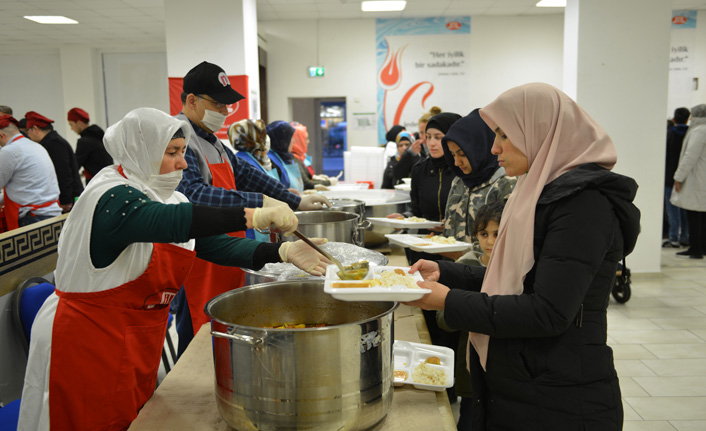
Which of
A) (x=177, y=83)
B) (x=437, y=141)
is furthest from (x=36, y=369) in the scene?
(x=177, y=83)

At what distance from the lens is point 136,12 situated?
7.80 meters

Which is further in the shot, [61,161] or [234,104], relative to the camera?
[234,104]

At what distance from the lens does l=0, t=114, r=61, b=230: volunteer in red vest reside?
416 cm

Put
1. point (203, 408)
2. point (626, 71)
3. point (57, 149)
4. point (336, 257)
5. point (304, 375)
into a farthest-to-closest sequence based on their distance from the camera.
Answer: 1. point (57, 149)
2. point (626, 71)
3. point (336, 257)
4. point (203, 408)
5. point (304, 375)

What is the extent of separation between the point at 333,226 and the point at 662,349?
2.84 m

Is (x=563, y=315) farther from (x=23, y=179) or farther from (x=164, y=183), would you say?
(x=23, y=179)

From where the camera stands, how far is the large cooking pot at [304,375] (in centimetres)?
100

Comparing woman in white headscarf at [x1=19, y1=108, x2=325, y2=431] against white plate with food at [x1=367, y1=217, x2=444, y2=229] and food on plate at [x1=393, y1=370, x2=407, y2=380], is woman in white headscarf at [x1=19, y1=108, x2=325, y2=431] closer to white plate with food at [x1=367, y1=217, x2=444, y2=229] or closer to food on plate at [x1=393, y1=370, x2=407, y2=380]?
food on plate at [x1=393, y1=370, x2=407, y2=380]

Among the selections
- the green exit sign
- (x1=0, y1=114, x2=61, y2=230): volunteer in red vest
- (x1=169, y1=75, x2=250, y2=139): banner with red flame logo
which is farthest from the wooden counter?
the green exit sign

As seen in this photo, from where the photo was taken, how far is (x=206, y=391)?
1353mm

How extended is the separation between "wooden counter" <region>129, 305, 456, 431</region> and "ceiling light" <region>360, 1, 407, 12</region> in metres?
7.19

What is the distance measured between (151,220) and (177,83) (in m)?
4.60

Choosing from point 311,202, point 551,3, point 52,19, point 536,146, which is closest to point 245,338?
point 536,146

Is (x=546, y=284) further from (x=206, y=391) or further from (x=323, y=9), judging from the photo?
(x=323, y=9)
